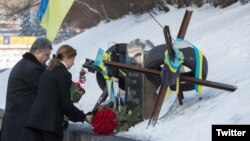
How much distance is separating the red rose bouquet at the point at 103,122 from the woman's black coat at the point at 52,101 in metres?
0.78

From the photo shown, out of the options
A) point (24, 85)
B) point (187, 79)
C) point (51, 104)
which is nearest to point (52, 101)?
point (51, 104)

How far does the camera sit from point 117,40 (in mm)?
14867

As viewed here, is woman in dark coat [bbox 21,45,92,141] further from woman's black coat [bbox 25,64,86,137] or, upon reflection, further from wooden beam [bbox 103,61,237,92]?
wooden beam [bbox 103,61,237,92]

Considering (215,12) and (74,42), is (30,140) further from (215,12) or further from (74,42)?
(74,42)

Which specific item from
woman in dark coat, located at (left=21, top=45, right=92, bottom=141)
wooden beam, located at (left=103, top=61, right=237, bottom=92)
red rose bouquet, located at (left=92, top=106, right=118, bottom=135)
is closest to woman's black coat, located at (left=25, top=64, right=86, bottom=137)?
woman in dark coat, located at (left=21, top=45, right=92, bottom=141)

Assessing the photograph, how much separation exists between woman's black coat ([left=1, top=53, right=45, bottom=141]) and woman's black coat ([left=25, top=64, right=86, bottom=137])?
1.71 feet

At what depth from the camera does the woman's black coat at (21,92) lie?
7.14 meters

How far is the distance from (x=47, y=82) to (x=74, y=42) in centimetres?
1229

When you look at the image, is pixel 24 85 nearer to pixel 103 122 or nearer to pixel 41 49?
pixel 41 49

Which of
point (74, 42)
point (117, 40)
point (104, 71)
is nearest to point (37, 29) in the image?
point (74, 42)

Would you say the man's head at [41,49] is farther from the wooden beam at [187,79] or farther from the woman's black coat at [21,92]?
the wooden beam at [187,79]

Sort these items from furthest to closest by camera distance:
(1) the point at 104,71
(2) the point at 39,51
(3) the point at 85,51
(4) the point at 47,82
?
(3) the point at 85,51, (1) the point at 104,71, (2) the point at 39,51, (4) the point at 47,82

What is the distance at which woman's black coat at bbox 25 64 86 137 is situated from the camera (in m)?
6.55

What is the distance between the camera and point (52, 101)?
6.58 meters
